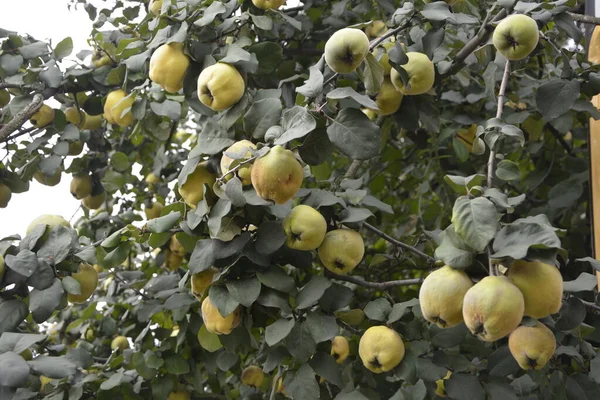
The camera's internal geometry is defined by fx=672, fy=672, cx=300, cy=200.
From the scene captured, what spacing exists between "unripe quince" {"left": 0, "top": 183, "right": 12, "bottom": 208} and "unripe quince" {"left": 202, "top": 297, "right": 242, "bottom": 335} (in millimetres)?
642

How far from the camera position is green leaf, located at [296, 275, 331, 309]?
1.14 metres

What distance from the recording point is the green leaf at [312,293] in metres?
1.14

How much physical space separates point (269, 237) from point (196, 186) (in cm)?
15

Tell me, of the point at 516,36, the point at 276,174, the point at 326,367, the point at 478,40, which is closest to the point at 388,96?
the point at 478,40

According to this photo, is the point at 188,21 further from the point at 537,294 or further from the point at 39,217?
the point at 537,294

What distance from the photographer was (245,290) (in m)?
1.09

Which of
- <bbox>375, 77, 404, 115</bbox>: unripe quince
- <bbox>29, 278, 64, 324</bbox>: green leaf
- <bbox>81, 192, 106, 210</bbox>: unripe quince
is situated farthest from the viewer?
<bbox>81, 192, 106, 210</bbox>: unripe quince

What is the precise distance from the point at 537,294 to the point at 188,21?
2.56 ft

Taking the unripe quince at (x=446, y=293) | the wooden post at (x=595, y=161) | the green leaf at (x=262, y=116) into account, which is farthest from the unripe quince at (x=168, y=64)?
the wooden post at (x=595, y=161)

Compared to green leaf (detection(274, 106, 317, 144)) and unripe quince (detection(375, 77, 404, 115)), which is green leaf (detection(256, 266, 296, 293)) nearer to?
green leaf (detection(274, 106, 317, 144))

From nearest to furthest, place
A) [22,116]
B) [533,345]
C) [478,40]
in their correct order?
[533,345] < [478,40] < [22,116]

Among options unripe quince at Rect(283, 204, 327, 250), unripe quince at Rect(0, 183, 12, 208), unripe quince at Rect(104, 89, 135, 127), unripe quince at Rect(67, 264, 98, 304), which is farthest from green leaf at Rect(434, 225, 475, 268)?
unripe quince at Rect(0, 183, 12, 208)

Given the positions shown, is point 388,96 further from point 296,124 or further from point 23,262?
point 23,262

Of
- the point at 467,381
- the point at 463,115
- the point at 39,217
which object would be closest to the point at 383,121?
the point at 463,115
